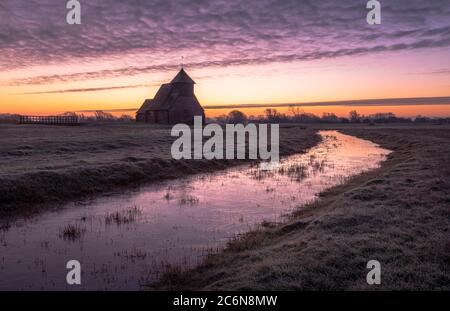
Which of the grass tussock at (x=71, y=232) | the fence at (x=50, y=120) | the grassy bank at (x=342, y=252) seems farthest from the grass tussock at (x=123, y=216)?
the fence at (x=50, y=120)

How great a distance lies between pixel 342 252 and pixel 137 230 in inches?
293

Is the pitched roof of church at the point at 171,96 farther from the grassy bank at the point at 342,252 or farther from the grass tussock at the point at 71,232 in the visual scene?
the grassy bank at the point at 342,252

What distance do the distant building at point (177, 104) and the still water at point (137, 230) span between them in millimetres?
50096

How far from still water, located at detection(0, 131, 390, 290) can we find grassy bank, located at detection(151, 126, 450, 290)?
49.0 inches

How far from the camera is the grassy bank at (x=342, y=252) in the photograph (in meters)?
8.23

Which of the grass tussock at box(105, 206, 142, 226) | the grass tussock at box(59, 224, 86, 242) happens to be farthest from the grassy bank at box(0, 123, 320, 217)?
the grass tussock at box(59, 224, 86, 242)

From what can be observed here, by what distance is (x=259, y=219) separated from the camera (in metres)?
15.2

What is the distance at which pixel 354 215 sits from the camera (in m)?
12.9

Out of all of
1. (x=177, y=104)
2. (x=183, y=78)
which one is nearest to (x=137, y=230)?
(x=177, y=104)

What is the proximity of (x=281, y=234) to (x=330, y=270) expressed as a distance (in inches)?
156

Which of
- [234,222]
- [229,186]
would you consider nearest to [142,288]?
[234,222]

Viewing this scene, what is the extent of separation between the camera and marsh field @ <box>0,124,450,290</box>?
28.7 ft

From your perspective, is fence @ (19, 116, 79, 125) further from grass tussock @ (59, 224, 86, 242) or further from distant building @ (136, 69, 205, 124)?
grass tussock @ (59, 224, 86, 242)
